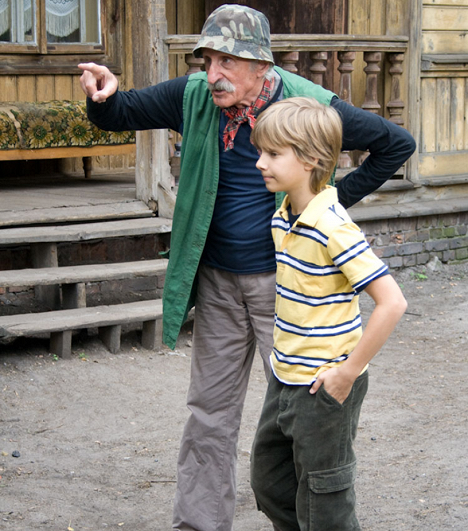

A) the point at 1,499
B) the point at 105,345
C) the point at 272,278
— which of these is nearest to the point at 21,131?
the point at 105,345

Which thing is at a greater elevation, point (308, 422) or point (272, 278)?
point (272, 278)

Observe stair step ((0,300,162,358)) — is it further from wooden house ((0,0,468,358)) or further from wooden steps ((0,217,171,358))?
wooden house ((0,0,468,358))

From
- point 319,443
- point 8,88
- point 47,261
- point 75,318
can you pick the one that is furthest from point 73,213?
point 319,443

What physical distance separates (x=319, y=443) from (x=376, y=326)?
1.32 feet

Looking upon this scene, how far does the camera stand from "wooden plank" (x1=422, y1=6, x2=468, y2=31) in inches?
327

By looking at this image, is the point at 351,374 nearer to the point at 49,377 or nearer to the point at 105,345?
the point at 49,377

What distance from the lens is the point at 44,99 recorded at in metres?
8.41

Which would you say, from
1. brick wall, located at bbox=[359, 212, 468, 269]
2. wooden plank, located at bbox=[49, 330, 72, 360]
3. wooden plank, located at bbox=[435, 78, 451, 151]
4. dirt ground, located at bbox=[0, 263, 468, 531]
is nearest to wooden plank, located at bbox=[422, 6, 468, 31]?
wooden plank, located at bbox=[435, 78, 451, 151]

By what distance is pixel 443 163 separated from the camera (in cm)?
866

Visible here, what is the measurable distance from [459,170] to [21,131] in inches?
168

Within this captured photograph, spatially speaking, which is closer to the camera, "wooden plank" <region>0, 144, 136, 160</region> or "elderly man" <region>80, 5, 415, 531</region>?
"elderly man" <region>80, 5, 415, 531</region>

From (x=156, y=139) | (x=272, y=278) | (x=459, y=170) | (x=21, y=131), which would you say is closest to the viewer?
(x=272, y=278)

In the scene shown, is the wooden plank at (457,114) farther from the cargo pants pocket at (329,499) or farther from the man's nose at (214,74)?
the cargo pants pocket at (329,499)

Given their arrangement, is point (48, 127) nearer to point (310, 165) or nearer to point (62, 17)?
point (62, 17)
